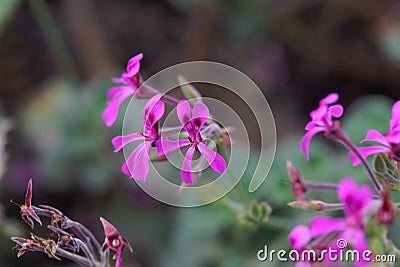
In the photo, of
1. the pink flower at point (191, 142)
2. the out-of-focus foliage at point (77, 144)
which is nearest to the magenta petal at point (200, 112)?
the pink flower at point (191, 142)

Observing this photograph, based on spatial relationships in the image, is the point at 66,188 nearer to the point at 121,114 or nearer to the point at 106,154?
the point at 106,154

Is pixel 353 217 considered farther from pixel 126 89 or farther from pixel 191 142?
pixel 126 89

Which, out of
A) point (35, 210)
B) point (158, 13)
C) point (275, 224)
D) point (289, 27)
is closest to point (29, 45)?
point (158, 13)

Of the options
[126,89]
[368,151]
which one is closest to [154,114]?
[126,89]

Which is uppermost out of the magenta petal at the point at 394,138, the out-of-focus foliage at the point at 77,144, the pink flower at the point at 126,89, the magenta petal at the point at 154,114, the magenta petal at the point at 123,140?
the out-of-focus foliage at the point at 77,144

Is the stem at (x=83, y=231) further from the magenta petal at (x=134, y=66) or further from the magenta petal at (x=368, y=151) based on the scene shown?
the magenta petal at (x=368, y=151)

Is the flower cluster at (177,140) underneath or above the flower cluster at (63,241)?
above
